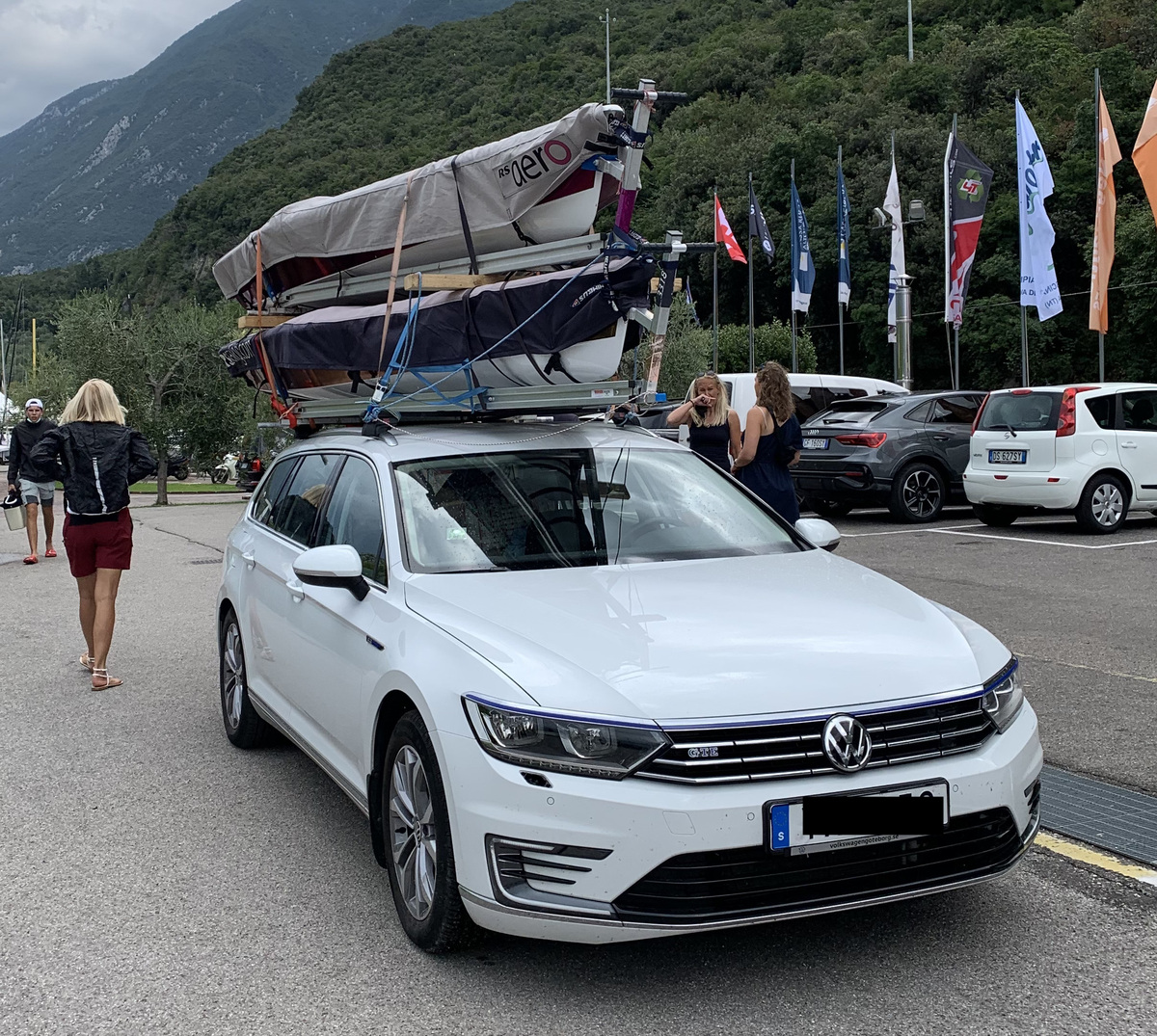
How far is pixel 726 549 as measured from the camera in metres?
4.62

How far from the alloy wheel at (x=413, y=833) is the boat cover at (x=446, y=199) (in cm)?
287

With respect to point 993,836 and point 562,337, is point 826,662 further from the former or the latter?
point 562,337

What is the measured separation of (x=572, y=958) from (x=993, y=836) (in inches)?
47.2

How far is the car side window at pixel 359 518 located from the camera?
14.3ft

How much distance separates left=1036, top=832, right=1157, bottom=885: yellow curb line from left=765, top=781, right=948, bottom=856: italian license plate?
3.87ft

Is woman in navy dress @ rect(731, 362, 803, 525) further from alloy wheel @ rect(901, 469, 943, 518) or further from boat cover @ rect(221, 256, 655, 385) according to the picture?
alloy wheel @ rect(901, 469, 943, 518)

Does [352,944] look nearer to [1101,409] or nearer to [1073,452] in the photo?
[1073,452]

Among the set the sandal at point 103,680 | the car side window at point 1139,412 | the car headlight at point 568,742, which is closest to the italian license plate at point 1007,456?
the car side window at point 1139,412

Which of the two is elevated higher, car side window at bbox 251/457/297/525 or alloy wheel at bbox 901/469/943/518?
car side window at bbox 251/457/297/525

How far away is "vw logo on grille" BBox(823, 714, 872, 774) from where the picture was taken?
310 centimetres

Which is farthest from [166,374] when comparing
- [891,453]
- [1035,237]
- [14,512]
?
[891,453]

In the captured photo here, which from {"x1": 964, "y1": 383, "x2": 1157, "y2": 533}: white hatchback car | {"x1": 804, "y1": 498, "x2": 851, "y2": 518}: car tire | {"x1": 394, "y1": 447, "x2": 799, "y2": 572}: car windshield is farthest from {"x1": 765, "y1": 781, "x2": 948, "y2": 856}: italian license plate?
{"x1": 804, "y1": 498, "x2": 851, "y2": 518}: car tire

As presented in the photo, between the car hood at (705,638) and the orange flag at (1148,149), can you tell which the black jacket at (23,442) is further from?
the orange flag at (1148,149)

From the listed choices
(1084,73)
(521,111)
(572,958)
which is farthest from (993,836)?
(521,111)
